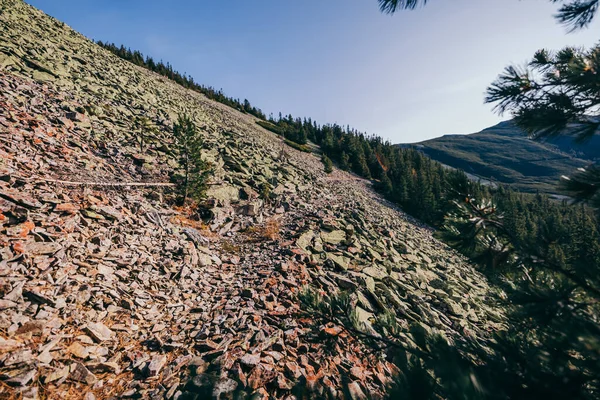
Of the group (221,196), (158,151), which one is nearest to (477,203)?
(221,196)

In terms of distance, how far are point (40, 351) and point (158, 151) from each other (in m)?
13.5

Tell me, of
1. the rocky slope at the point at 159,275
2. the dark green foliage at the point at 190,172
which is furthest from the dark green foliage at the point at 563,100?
the dark green foliage at the point at 190,172

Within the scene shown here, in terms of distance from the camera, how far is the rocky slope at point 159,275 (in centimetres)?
419

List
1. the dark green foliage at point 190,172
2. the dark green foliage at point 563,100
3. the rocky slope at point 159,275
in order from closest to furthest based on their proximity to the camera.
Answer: the dark green foliage at point 563,100 < the rocky slope at point 159,275 < the dark green foliage at point 190,172

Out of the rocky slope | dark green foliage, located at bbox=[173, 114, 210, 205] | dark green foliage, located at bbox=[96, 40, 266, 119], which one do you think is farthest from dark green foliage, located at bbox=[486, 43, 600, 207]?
dark green foliage, located at bbox=[96, 40, 266, 119]

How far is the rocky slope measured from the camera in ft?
13.8

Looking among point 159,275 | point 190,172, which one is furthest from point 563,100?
point 190,172

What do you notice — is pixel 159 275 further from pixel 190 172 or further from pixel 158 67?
pixel 158 67

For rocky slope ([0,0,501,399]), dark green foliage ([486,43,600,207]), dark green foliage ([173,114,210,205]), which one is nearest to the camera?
Answer: dark green foliage ([486,43,600,207])

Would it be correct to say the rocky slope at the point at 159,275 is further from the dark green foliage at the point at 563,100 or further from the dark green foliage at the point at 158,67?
the dark green foliage at the point at 158,67

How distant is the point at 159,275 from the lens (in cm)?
706

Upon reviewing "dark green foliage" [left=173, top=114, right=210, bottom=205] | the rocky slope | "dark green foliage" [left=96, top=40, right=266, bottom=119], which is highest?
"dark green foliage" [left=96, top=40, right=266, bottom=119]

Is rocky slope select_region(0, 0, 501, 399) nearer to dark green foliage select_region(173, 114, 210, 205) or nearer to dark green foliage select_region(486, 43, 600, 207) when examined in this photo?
dark green foliage select_region(173, 114, 210, 205)

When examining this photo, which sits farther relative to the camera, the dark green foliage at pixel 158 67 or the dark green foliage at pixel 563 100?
the dark green foliage at pixel 158 67
